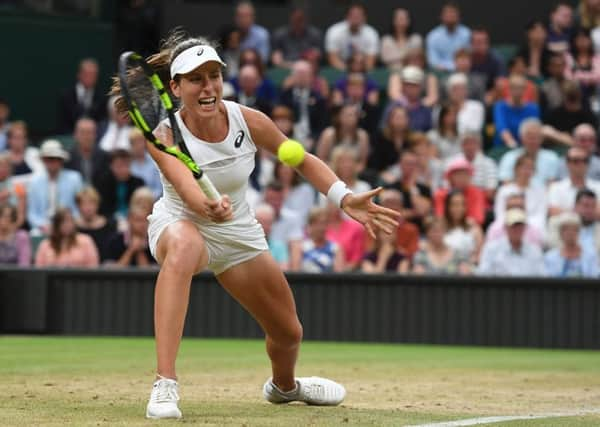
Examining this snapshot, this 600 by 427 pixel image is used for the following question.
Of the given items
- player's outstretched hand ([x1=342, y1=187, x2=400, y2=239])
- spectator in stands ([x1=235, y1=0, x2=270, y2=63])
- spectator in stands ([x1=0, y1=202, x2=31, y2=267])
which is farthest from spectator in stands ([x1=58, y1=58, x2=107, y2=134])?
player's outstretched hand ([x1=342, y1=187, x2=400, y2=239])

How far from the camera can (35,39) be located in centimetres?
1795

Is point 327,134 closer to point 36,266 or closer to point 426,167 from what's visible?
point 426,167

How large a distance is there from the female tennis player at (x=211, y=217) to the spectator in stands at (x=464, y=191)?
23.4ft

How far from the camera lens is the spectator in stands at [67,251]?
1289 centimetres

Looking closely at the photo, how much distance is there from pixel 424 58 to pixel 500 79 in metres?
1.22

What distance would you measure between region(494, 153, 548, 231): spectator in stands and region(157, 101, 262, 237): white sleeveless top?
733 cm

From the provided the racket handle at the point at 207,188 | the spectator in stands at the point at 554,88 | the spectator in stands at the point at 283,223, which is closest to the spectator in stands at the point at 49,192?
the spectator in stands at the point at 283,223

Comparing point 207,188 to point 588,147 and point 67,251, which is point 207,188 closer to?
point 67,251

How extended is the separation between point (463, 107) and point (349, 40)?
94.0 inches

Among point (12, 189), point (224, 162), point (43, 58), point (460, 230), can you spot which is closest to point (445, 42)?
point (460, 230)

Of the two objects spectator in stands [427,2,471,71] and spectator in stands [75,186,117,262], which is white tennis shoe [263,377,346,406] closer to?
spectator in stands [75,186,117,262]

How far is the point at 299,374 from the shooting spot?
8.87m

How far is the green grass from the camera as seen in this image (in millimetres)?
6137

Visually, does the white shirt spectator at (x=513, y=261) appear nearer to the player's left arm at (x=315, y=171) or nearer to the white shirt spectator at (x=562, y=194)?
the white shirt spectator at (x=562, y=194)
